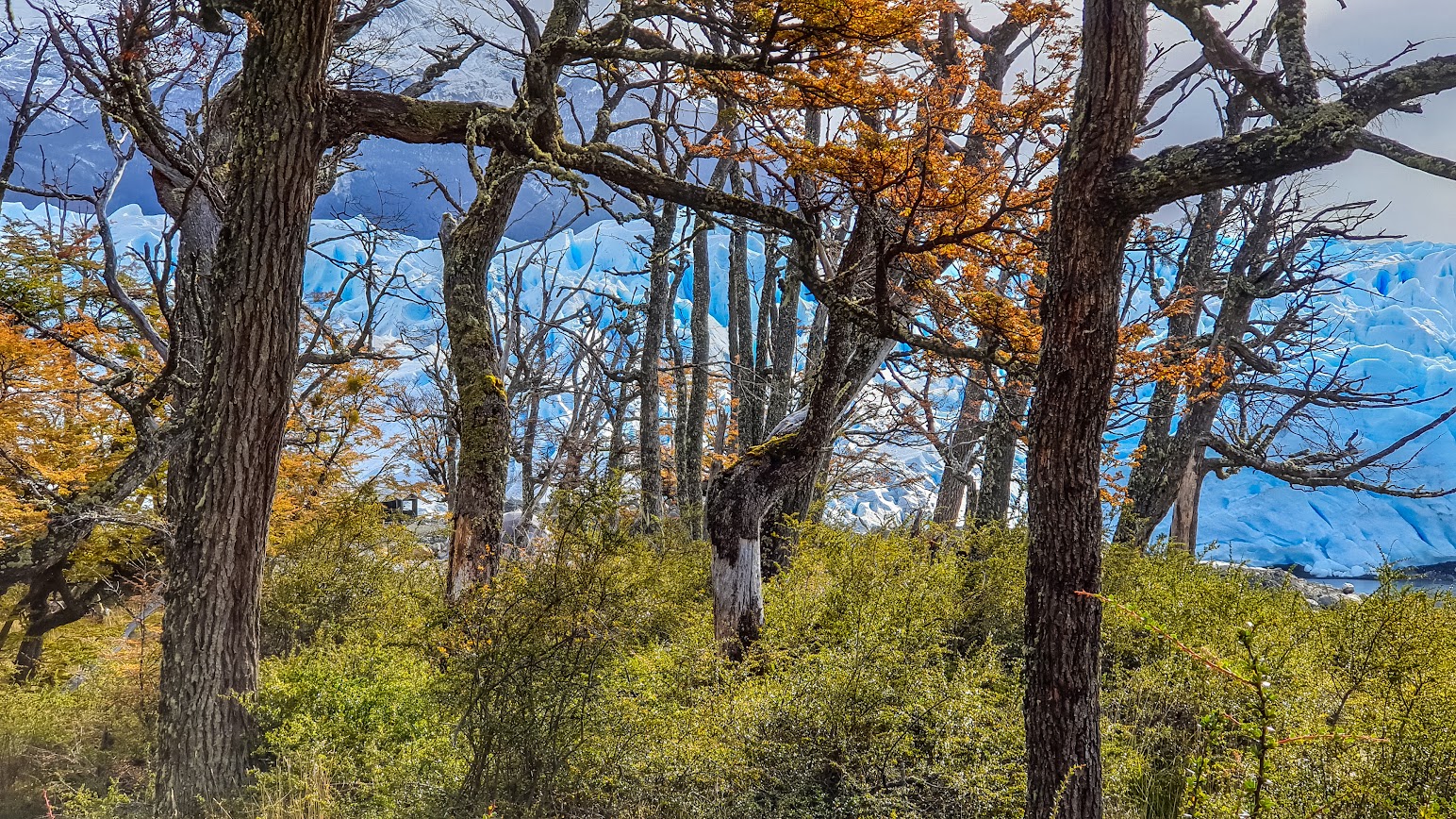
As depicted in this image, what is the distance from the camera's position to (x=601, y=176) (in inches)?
199

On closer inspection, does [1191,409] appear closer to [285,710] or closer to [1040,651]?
[1040,651]

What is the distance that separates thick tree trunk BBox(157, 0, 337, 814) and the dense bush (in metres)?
0.36

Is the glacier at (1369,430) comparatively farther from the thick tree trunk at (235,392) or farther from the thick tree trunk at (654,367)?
the thick tree trunk at (235,392)

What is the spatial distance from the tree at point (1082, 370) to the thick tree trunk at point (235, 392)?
4.06 meters

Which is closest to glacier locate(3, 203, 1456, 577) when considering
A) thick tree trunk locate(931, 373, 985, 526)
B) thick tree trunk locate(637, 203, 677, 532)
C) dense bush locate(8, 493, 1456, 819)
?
thick tree trunk locate(931, 373, 985, 526)

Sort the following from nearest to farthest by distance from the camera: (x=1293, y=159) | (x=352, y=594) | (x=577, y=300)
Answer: (x=1293, y=159) < (x=352, y=594) < (x=577, y=300)

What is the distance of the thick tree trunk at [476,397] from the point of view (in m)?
5.79

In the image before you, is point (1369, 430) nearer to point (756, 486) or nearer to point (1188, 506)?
point (1188, 506)

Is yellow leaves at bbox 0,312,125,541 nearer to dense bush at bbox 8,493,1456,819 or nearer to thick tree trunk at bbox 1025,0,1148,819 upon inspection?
dense bush at bbox 8,493,1456,819

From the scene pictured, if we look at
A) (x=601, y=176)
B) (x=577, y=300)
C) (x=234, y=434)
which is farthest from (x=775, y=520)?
(x=577, y=300)

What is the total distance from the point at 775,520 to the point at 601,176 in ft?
11.7

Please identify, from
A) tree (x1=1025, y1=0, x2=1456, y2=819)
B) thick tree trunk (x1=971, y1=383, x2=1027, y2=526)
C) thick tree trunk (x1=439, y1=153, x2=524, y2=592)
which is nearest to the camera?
tree (x1=1025, y1=0, x2=1456, y2=819)

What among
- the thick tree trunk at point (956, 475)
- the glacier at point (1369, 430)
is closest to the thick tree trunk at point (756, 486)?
the thick tree trunk at point (956, 475)

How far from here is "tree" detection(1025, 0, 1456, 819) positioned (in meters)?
2.73
